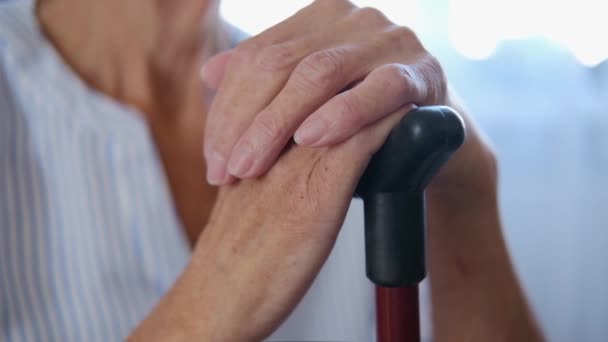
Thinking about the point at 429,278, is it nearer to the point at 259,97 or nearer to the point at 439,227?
the point at 439,227

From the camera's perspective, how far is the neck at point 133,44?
71 centimetres

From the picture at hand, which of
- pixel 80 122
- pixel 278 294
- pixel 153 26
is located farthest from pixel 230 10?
pixel 278 294

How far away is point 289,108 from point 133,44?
0.52m

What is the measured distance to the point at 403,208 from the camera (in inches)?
10.4

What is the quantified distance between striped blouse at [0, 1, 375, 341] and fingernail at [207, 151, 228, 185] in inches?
8.8

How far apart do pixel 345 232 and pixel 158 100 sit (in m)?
0.49

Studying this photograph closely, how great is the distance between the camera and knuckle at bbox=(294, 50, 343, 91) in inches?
12.7

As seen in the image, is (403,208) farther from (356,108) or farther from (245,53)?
(245,53)

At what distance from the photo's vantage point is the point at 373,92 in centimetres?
30

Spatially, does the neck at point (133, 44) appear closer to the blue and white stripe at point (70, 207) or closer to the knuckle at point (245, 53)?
the blue and white stripe at point (70, 207)

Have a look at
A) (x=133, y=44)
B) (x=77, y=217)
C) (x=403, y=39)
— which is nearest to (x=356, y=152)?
(x=403, y=39)

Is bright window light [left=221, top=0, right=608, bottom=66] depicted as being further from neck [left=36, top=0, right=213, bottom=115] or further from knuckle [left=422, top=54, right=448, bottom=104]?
knuckle [left=422, top=54, right=448, bottom=104]

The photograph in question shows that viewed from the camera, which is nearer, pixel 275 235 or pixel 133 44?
pixel 275 235

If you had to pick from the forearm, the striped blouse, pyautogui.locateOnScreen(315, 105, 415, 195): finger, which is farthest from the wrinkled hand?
the striped blouse
